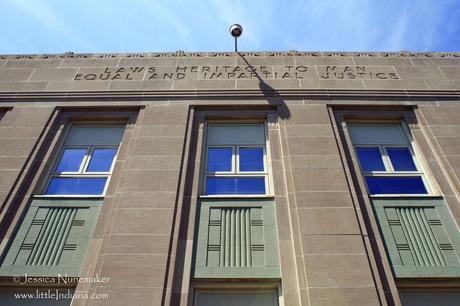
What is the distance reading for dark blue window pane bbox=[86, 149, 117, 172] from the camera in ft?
31.1

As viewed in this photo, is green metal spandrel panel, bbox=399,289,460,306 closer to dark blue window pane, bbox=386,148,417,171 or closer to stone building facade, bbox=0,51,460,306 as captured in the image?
stone building facade, bbox=0,51,460,306

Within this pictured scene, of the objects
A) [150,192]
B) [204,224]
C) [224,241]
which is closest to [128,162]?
[150,192]

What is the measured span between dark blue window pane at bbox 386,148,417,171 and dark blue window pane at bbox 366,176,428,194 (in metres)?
0.37

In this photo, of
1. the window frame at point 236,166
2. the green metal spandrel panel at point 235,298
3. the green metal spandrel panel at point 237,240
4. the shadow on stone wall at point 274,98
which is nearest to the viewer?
the green metal spandrel panel at point 235,298

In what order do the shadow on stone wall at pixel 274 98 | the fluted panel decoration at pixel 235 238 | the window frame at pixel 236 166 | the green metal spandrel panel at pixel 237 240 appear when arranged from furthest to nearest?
the shadow on stone wall at pixel 274 98
the window frame at pixel 236 166
the fluted panel decoration at pixel 235 238
the green metal spandrel panel at pixel 237 240

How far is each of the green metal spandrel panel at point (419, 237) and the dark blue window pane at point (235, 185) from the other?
2791 mm

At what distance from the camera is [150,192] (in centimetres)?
830

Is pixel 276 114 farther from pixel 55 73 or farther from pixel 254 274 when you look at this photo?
pixel 55 73

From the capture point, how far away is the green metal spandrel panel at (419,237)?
23.6ft

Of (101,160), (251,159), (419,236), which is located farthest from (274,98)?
(419,236)

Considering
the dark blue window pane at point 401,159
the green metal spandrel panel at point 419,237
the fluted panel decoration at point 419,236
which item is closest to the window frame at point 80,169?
the green metal spandrel panel at point 419,237

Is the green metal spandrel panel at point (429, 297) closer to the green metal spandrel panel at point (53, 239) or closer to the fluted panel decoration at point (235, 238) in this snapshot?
the fluted panel decoration at point (235, 238)

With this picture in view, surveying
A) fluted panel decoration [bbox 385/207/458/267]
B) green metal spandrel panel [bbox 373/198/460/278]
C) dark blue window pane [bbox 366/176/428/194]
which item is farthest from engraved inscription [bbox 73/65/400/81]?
fluted panel decoration [bbox 385/207/458/267]

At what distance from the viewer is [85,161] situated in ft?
31.8
